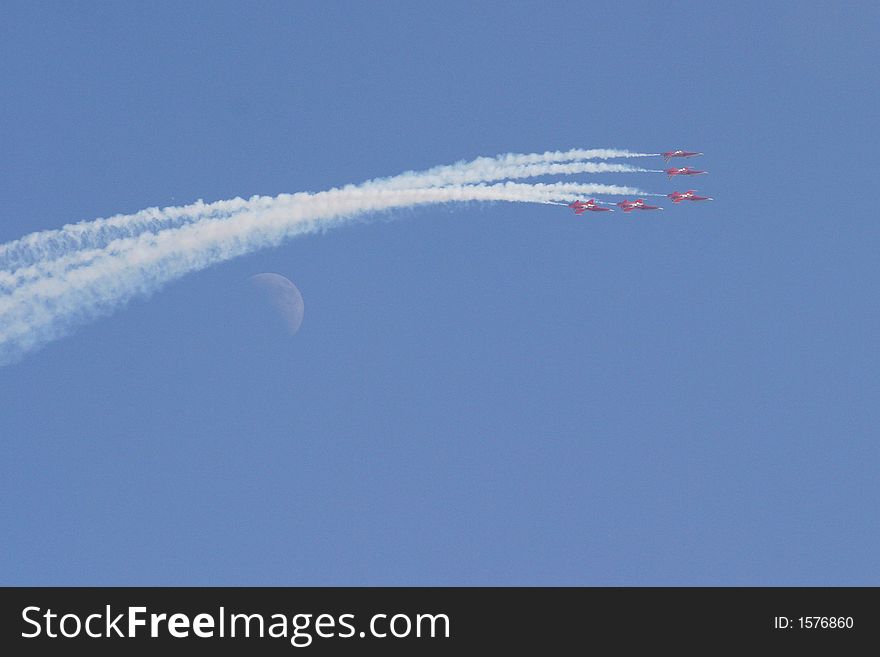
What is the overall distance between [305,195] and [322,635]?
43871 mm

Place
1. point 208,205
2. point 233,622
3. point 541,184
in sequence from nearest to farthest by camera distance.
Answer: point 233,622
point 208,205
point 541,184

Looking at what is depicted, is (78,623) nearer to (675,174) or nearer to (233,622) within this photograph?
(233,622)

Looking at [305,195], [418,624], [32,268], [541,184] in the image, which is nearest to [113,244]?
[32,268]

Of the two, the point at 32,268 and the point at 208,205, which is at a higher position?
the point at 208,205

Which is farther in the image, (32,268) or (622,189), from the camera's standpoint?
(622,189)

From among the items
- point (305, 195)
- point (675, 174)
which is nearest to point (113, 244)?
point (305, 195)

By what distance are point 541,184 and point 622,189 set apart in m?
7.88

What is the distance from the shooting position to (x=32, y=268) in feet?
267

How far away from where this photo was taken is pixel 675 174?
346ft

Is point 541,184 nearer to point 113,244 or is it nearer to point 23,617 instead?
point 113,244

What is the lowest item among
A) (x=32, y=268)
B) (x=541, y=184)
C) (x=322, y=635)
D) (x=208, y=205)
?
(x=322, y=635)

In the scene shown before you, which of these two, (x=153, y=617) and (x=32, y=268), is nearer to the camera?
(x=153, y=617)

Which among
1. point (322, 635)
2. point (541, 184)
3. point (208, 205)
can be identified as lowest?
point (322, 635)

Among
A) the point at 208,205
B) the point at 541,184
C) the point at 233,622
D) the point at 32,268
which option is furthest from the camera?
the point at 541,184
